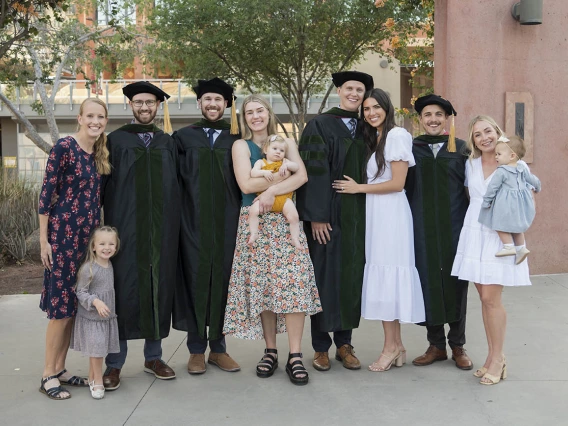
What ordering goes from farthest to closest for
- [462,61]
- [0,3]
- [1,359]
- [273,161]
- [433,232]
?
[462,61], [0,3], [1,359], [433,232], [273,161]

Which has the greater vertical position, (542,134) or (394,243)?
(542,134)

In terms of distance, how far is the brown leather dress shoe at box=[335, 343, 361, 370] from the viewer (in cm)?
488

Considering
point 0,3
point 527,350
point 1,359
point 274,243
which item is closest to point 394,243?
point 274,243

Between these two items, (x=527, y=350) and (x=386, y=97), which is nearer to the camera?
(x=386, y=97)

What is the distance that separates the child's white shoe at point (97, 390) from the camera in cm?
436

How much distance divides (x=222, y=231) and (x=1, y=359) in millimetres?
2068

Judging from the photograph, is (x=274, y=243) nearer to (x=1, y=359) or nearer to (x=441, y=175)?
(x=441, y=175)

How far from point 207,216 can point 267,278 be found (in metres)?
0.59

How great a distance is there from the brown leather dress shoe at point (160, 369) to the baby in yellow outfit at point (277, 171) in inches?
42.1

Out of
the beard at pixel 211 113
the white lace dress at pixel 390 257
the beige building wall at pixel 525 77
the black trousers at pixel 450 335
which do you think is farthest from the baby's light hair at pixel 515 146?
the beige building wall at pixel 525 77

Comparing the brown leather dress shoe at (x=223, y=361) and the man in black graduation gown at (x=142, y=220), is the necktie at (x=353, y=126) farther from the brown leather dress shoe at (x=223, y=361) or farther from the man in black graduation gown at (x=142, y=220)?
the brown leather dress shoe at (x=223, y=361)

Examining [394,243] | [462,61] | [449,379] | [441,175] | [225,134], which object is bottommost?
[449,379]

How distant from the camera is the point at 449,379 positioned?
467 cm

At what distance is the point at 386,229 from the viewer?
468 cm
